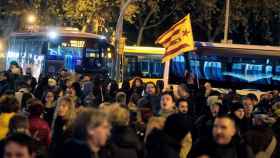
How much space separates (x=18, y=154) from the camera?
15.9ft

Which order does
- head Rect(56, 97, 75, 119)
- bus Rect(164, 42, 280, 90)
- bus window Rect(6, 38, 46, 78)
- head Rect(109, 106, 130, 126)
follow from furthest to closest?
1. bus window Rect(6, 38, 46, 78)
2. bus Rect(164, 42, 280, 90)
3. head Rect(56, 97, 75, 119)
4. head Rect(109, 106, 130, 126)

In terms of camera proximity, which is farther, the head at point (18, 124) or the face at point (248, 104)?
the face at point (248, 104)

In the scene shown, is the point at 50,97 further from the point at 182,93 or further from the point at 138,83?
the point at 138,83

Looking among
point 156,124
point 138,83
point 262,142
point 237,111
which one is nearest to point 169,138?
point 156,124

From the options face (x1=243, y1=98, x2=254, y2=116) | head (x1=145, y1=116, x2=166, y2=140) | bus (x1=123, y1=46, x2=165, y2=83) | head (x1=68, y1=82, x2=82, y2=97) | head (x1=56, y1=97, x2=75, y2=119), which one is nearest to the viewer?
head (x1=145, y1=116, x2=166, y2=140)

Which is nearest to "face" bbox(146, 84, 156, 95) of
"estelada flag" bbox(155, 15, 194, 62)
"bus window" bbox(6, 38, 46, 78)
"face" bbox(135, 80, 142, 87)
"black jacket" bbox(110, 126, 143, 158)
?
"face" bbox(135, 80, 142, 87)

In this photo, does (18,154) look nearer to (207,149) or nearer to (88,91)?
(207,149)

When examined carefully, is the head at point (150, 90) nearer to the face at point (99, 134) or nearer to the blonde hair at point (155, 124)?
the blonde hair at point (155, 124)

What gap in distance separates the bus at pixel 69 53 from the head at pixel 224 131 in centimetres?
2201

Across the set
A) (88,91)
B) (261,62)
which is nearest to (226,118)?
(88,91)

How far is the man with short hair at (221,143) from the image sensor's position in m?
6.54

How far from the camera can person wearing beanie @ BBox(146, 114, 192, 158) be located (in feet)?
24.0

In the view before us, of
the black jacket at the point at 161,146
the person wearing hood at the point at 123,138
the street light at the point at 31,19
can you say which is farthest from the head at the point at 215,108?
the street light at the point at 31,19

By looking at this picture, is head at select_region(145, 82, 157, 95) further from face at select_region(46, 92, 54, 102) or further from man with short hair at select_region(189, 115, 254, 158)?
man with short hair at select_region(189, 115, 254, 158)
